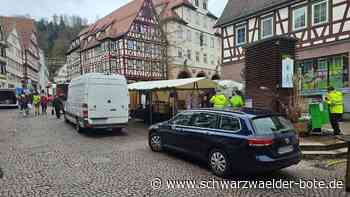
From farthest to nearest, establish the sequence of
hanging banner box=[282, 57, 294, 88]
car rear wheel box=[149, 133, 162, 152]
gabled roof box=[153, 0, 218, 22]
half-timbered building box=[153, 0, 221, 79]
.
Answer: half-timbered building box=[153, 0, 221, 79] → gabled roof box=[153, 0, 218, 22] → hanging banner box=[282, 57, 294, 88] → car rear wheel box=[149, 133, 162, 152]

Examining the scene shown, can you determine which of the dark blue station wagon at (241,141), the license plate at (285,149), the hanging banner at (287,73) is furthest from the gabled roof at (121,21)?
the license plate at (285,149)

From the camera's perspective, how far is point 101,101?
1073cm

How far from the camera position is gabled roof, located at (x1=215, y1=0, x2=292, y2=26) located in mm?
18444

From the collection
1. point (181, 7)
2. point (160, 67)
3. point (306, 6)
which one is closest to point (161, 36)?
point (160, 67)

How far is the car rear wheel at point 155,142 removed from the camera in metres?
7.97

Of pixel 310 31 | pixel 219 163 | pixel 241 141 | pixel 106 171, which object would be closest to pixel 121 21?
pixel 310 31

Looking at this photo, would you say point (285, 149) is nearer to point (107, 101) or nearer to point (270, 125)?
point (270, 125)

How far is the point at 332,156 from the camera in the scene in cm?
705

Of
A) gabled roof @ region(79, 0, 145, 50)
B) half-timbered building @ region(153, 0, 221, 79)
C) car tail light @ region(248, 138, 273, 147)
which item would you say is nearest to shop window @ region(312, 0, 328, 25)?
car tail light @ region(248, 138, 273, 147)

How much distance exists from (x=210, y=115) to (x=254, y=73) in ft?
15.4

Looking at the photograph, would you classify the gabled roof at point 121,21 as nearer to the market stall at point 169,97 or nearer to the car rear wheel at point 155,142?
the market stall at point 169,97

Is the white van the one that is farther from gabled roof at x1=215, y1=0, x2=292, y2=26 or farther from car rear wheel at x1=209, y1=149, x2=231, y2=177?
gabled roof at x1=215, y1=0, x2=292, y2=26

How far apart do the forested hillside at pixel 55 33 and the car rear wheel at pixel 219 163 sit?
77.8 meters

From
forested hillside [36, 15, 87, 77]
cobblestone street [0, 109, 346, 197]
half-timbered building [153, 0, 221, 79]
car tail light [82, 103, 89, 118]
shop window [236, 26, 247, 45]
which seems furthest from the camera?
forested hillside [36, 15, 87, 77]
